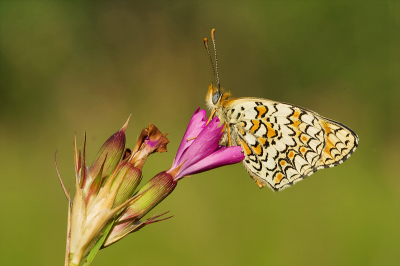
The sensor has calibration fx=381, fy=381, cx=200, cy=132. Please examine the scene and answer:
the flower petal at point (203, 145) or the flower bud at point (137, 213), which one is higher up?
the flower petal at point (203, 145)

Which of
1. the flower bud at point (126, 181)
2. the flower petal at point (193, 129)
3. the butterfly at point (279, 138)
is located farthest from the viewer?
the butterfly at point (279, 138)

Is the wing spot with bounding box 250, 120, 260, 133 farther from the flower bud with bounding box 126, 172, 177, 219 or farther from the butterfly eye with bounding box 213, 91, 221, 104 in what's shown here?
the flower bud with bounding box 126, 172, 177, 219

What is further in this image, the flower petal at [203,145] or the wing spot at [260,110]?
the wing spot at [260,110]

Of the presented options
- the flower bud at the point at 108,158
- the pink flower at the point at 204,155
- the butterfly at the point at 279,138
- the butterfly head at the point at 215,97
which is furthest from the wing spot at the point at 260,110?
the flower bud at the point at 108,158

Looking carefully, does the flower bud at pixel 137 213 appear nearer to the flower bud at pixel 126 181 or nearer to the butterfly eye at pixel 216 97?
the flower bud at pixel 126 181

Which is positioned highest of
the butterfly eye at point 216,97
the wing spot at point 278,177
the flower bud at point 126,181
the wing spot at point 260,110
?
the butterfly eye at point 216,97

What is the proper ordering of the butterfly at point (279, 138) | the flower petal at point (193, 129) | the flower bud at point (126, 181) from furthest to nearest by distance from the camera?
1. the butterfly at point (279, 138)
2. the flower petal at point (193, 129)
3. the flower bud at point (126, 181)

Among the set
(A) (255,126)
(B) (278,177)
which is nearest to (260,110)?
(A) (255,126)

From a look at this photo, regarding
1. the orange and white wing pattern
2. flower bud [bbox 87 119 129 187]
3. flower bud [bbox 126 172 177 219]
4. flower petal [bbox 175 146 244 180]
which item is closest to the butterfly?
the orange and white wing pattern

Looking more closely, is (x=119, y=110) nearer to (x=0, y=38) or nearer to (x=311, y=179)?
(x=0, y=38)
